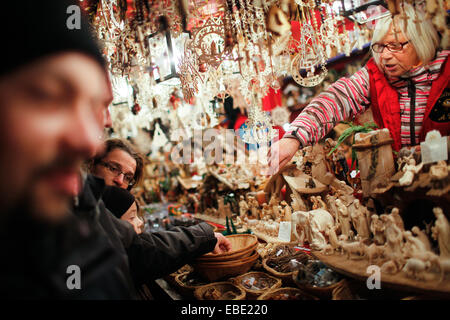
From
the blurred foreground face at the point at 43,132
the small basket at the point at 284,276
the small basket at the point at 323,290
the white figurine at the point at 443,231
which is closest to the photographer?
the blurred foreground face at the point at 43,132

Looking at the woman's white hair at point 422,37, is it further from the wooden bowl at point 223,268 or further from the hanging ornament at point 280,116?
the hanging ornament at point 280,116

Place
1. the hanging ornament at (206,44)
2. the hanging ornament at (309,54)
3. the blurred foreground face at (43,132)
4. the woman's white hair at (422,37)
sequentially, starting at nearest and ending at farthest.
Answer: the blurred foreground face at (43,132) → the woman's white hair at (422,37) → the hanging ornament at (206,44) → the hanging ornament at (309,54)

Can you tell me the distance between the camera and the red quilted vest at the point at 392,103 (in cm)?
149

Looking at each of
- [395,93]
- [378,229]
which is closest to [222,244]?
[378,229]

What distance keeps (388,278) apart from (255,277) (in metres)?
0.72

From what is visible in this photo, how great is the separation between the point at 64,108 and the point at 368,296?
1410 millimetres

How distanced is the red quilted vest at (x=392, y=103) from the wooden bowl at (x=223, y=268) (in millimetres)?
1110

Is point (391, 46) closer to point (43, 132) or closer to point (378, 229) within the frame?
point (378, 229)

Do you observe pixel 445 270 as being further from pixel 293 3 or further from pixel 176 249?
pixel 293 3

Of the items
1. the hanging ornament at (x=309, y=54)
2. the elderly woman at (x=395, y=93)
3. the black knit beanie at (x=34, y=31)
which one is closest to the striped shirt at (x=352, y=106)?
the elderly woman at (x=395, y=93)

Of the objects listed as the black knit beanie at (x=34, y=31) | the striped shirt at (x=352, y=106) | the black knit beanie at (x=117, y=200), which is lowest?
the black knit beanie at (x=117, y=200)

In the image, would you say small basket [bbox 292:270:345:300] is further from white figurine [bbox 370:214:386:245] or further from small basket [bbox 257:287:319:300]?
white figurine [bbox 370:214:386:245]

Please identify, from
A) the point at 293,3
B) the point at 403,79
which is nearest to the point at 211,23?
the point at 293,3

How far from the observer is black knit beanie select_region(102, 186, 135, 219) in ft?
5.08
